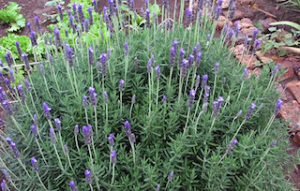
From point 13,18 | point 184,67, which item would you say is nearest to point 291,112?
point 184,67

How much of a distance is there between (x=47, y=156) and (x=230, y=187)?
114cm

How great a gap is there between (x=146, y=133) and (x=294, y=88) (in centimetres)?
203

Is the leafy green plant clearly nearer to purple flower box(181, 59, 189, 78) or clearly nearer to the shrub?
the shrub

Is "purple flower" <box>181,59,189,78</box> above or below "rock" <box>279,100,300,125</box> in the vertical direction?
above

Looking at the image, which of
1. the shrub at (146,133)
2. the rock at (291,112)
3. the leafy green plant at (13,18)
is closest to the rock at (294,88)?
the rock at (291,112)

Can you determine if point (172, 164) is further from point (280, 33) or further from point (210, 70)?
point (280, 33)

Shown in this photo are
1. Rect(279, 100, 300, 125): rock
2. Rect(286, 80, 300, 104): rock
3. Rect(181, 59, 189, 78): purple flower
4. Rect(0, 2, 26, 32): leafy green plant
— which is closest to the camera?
Rect(181, 59, 189, 78): purple flower

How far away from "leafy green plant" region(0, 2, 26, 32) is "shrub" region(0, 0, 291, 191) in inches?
101

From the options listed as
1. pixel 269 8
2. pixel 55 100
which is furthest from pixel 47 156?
pixel 269 8

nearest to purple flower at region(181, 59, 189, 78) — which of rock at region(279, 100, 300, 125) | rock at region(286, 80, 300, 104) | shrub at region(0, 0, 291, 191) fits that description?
shrub at region(0, 0, 291, 191)

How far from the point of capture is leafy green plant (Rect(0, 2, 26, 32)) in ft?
14.6

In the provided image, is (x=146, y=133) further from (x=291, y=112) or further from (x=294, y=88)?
(x=294, y=88)

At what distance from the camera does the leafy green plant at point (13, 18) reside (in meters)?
4.44

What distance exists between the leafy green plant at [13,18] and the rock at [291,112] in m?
3.54
